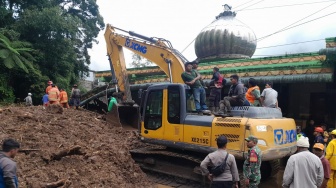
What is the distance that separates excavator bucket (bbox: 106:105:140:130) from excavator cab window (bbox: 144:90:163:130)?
2.85m

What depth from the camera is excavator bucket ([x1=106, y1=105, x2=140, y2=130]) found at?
10.8 m

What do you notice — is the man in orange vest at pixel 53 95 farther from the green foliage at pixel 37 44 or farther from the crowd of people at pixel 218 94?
the crowd of people at pixel 218 94

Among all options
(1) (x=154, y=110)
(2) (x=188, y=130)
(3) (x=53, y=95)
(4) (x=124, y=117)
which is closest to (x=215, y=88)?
(2) (x=188, y=130)

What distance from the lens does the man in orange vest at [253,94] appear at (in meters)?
7.21

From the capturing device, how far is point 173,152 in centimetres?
748

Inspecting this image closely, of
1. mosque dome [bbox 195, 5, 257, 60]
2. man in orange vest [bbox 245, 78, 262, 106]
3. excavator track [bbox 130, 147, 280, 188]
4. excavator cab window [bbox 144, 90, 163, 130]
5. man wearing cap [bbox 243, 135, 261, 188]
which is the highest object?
mosque dome [bbox 195, 5, 257, 60]

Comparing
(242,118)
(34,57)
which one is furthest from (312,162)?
(34,57)

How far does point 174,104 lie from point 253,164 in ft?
8.48

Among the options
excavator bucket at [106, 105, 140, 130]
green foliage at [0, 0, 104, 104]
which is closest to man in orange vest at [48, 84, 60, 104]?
excavator bucket at [106, 105, 140, 130]

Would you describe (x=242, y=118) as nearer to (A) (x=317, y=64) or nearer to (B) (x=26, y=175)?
(B) (x=26, y=175)

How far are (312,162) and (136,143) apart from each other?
590 centimetres

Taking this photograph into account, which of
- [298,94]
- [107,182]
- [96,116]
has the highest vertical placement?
[298,94]

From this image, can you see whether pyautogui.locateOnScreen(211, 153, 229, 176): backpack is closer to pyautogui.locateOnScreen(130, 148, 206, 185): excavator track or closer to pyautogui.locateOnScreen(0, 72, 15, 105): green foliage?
pyautogui.locateOnScreen(130, 148, 206, 185): excavator track

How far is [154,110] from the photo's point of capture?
7.71 meters
